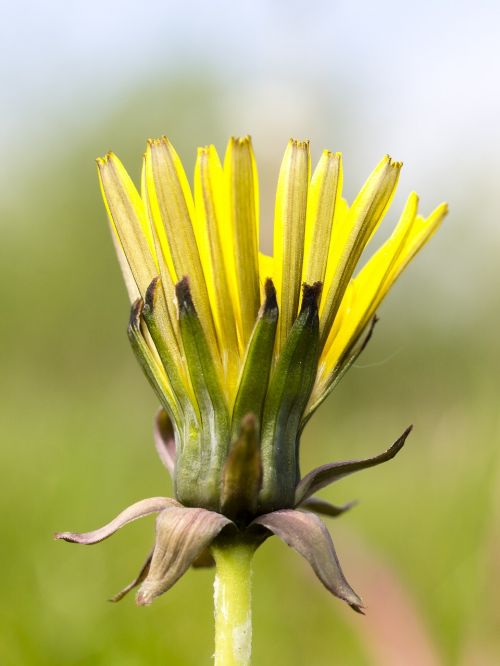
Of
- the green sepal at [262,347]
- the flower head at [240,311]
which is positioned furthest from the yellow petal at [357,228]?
the green sepal at [262,347]

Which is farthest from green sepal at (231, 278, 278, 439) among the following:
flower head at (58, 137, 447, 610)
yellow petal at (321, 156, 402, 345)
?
yellow petal at (321, 156, 402, 345)

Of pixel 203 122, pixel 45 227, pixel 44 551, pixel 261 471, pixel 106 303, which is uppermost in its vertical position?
pixel 203 122

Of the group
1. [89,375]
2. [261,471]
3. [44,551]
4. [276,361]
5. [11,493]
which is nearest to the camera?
[261,471]

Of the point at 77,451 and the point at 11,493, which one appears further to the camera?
the point at 77,451

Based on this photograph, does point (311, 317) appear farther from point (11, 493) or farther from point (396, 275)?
point (11, 493)

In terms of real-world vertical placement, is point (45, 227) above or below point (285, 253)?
above

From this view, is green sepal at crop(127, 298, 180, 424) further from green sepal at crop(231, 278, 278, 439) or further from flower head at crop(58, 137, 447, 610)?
green sepal at crop(231, 278, 278, 439)

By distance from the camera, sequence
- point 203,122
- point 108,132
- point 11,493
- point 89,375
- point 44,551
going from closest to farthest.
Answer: point 44,551 → point 11,493 → point 89,375 → point 203,122 → point 108,132

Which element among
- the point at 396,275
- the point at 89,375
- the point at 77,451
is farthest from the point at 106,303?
the point at 396,275
